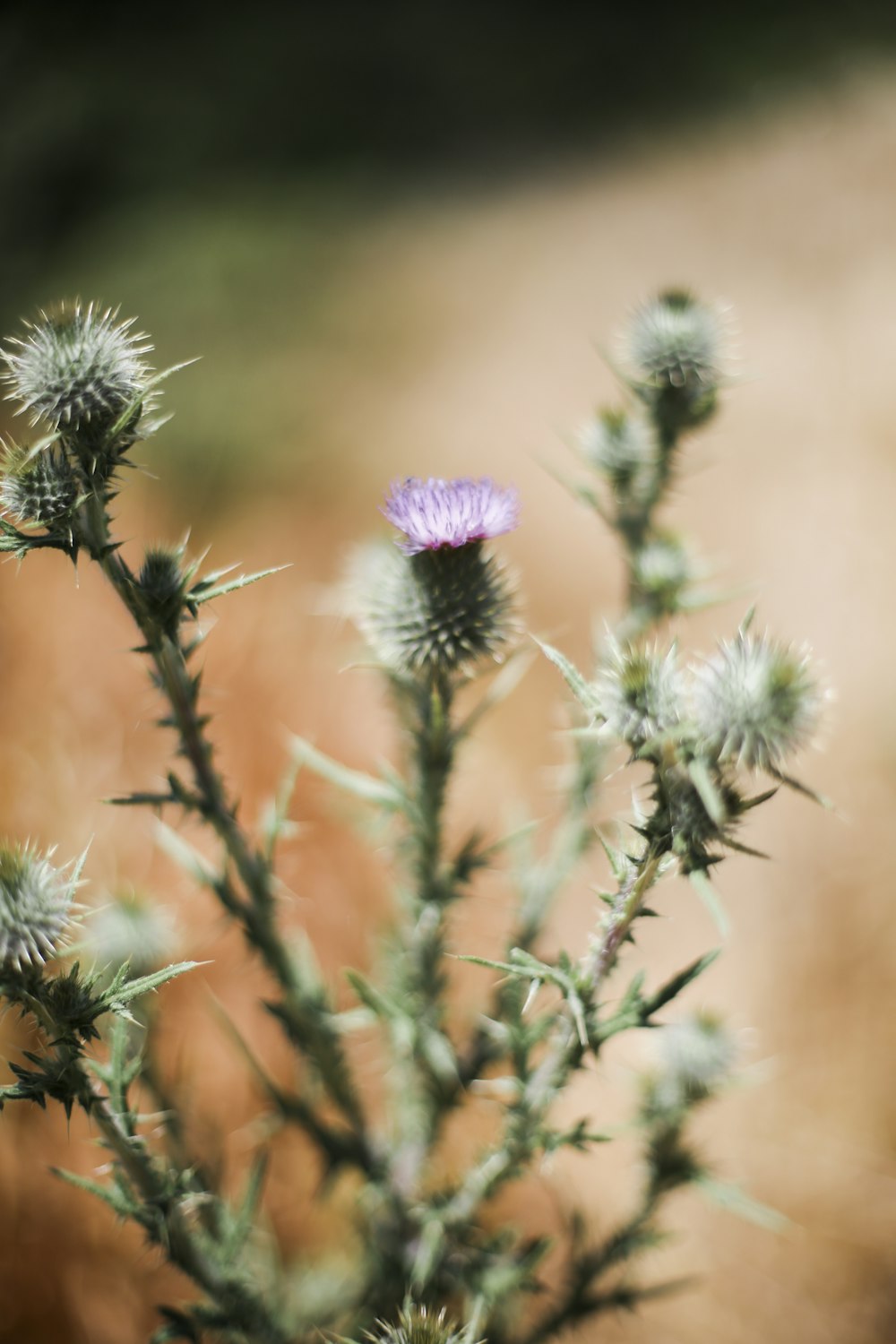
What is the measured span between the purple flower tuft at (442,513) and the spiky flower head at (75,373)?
293 mm

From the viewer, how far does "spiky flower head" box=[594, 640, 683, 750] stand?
867 mm

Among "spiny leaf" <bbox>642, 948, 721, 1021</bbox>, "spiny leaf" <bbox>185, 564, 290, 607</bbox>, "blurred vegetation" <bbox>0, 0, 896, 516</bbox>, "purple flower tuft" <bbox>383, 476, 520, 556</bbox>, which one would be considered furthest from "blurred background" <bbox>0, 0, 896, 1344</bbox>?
"spiny leaf" <bbox>185, 564, 290, 607</bbox>

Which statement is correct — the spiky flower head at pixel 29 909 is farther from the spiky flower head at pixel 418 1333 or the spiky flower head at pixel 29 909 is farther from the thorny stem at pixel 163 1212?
the spiky flower head at pixel 418 1333

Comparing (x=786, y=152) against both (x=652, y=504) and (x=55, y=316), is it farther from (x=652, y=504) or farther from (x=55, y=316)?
(x=55, y=316)

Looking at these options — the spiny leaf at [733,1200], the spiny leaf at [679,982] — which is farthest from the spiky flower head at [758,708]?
the spiny leaf at [733,1200]

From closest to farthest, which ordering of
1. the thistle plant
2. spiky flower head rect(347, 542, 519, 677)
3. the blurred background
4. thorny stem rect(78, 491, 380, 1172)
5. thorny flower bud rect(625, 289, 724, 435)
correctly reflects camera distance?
the thistle plant
thorny stem rect(78, 491, 380, 1172)
spiky flower head rect(347, 542, 519, 677)
thorny flower bud rect(625, 289, 724, 435)
the blurred background

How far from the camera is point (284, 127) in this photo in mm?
5062

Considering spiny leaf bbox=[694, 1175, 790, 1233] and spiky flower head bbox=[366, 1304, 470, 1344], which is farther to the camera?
spiny leaf bbox=[694, 1175, 790, 1233]

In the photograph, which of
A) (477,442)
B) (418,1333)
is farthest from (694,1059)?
(477,442)

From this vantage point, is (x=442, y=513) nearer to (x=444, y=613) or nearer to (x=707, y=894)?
(x=444, y=613)

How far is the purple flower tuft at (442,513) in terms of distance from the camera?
1.04 metres

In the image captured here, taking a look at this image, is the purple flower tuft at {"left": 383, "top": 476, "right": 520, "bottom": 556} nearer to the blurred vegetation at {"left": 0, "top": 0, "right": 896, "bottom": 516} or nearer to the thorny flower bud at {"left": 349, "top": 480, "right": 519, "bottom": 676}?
the thorny flower bud at {"left": 349, "top": 480, "right": 519, "bottom": 676}

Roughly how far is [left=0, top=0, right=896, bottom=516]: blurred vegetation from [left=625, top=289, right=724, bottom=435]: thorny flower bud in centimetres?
182

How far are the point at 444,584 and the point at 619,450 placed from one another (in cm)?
43
